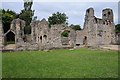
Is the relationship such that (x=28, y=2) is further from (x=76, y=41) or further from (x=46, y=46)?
(x=46, y=46)

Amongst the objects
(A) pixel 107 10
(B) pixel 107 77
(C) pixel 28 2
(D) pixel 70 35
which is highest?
(C) pixel 28 2

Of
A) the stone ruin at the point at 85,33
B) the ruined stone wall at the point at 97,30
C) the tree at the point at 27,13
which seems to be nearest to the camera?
the stone ruin at the point at 85,33

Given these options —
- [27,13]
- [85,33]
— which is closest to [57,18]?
[27,13]

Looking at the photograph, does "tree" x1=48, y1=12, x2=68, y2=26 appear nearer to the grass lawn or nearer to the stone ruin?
the stone ruin

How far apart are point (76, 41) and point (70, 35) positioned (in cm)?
269

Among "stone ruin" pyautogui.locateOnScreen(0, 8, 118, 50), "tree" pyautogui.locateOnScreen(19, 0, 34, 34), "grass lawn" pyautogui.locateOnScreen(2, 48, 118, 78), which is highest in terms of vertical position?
"tree" pyautogui.locateOnScreen(19, 0, 34, 34)

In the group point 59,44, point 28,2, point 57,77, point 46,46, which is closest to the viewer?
point 57,77

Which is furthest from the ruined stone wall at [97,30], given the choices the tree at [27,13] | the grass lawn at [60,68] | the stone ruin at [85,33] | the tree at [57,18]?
the tree at [57,18]

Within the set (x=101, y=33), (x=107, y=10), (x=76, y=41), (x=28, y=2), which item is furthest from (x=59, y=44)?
(x=28, y=2)

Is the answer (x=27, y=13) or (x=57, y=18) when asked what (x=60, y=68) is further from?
(x=57, y=18)

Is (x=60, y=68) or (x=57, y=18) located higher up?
(x=57, y=18)

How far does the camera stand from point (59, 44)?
30625 mm

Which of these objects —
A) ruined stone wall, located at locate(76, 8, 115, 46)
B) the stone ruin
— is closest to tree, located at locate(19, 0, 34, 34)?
the stone ruin

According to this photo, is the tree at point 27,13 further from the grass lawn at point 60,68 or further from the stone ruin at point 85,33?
the grass lawn at point 60,68
